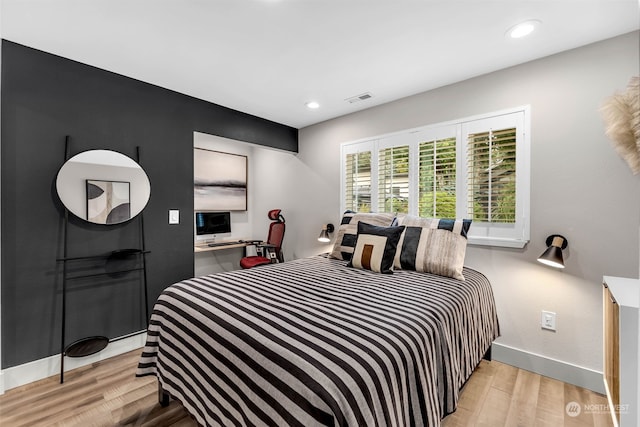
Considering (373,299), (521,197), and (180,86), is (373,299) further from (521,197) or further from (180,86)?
(180,86)

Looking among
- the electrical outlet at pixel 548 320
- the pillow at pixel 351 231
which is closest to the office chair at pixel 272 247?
the pillow at pixel 351 231

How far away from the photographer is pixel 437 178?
8.93ft

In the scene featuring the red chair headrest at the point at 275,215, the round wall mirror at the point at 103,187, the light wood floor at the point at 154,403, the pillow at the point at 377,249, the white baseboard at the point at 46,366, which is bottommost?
the light wood floor at the point at 154,403

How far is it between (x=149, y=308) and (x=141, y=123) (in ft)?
5.90

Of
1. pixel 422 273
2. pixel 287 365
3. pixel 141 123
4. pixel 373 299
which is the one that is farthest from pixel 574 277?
pixel 141 123

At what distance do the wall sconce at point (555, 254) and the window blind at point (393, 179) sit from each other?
123 cm

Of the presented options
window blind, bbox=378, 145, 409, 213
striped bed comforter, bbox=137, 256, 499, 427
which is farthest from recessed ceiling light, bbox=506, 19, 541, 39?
striped bed comforter, bbox=137, 256, 499, 427

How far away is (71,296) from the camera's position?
227cm

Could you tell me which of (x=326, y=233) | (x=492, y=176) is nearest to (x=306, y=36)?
(x=492, y=176)

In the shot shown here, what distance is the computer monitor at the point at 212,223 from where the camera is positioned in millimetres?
4129

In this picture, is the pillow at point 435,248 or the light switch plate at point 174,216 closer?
the pillow at point 435,248

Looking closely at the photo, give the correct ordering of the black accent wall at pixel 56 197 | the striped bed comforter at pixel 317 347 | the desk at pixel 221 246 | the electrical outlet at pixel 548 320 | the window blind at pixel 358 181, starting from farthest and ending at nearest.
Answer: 1. the desk at pixel 221 246
2. the window blind at pixel 358 181
3. the electrical outlet at pixel 548 320
4. the black accent wall at pixel 56 197
5. the striped bed comforter at pixel 317 347

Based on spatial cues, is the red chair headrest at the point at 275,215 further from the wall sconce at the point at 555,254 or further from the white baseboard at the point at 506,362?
the wall sconce at the point at 555,254

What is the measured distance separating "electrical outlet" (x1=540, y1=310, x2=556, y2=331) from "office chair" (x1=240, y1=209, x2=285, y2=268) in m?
2.96
